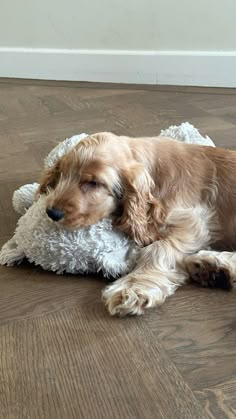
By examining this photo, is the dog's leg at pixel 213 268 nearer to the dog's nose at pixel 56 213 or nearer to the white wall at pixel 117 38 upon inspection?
the dog's nose at pixel 56 213

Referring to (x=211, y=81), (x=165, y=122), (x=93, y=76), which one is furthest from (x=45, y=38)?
(x=165, y=122)

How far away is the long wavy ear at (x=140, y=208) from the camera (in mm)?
1808

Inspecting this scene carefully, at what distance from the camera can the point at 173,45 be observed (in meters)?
4.83

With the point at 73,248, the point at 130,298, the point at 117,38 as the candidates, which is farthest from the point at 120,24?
the point at 130,298

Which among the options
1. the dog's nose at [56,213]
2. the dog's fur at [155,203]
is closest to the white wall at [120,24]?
the dog's fur at [155,203]

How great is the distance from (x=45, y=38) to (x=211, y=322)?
4154 mm

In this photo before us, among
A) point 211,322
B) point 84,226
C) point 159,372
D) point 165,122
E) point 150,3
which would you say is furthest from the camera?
point 150,3

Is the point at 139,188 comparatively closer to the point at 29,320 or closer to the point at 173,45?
the point at 29,320

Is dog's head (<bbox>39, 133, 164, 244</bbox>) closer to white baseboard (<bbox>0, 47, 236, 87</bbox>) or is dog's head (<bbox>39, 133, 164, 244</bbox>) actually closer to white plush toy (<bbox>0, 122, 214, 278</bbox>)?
white plush toy (<bbox>0, 122, 214, 278</bbox>)

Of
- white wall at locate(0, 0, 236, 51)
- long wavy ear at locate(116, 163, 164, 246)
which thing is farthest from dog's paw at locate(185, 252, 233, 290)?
white wall at locate(0, 0, 236, 51)

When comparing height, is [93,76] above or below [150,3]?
below

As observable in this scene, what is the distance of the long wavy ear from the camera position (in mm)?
1808

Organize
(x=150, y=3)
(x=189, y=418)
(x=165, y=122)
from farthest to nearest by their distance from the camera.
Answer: (x=150, y=3), (x=165, y=122), (x=189, y=418)

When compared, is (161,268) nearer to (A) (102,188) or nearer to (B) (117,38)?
(A) (102,188)
